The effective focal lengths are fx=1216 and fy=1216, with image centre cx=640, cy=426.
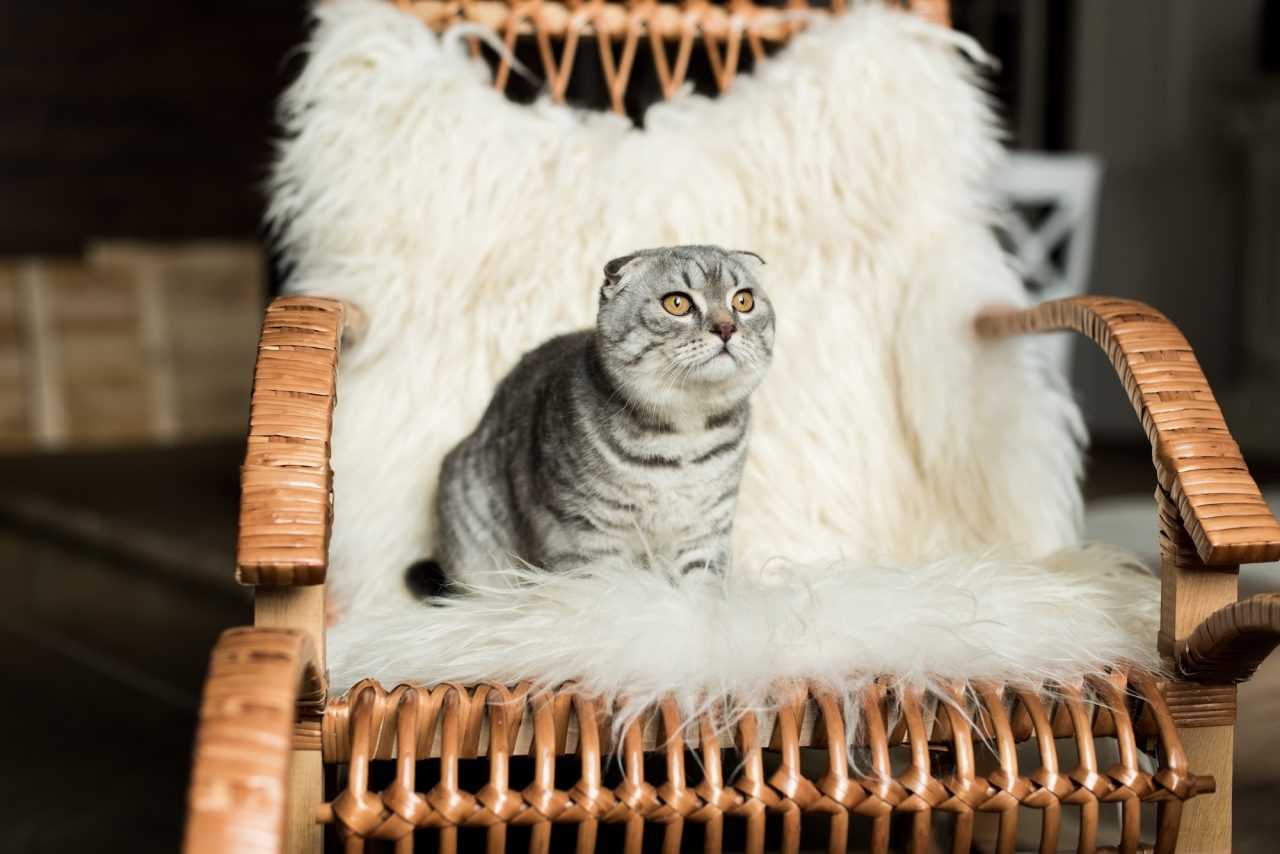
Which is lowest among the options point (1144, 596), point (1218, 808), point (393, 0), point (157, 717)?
point (157, 717)

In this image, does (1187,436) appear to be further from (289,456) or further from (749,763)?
(289,456)

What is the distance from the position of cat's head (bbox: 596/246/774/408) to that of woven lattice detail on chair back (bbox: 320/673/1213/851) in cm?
28

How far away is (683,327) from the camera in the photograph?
0.93 meters

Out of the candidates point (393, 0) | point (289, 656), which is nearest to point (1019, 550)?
point (289, 656)

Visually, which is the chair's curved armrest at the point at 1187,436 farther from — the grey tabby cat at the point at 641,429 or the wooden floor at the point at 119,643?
the wooden floor at the point at 119,643

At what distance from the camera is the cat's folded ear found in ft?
3.11

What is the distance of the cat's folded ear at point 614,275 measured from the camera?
948 millimetres

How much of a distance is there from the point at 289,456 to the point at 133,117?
4415mm

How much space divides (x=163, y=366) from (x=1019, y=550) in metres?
3.44

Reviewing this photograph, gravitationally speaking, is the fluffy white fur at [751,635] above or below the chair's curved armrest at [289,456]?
below

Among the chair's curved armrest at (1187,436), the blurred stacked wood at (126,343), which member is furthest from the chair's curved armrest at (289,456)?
the blurred stacked wood at (126,343)

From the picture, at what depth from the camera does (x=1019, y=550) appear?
107 centimetres

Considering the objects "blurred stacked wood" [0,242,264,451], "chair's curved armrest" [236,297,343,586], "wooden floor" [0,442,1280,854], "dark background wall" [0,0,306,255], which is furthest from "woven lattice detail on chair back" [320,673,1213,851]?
"dark background wall" [0,0,306,255]

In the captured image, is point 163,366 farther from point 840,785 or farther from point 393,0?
point 840,785
